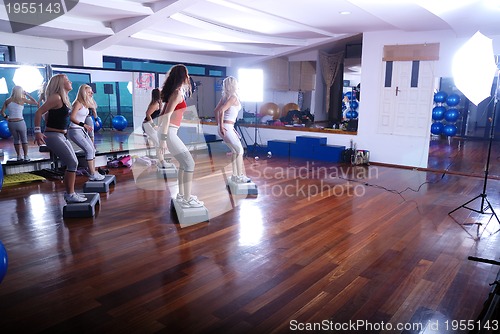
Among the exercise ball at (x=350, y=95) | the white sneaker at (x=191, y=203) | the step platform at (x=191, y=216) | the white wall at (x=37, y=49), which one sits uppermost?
the white wall at (x=37, y=49)

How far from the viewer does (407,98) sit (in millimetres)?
7645

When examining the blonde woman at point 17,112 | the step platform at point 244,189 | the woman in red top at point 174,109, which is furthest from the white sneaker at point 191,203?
the blonde woman at point 17,112

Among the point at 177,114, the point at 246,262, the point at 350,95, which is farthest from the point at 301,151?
the point at 246,262

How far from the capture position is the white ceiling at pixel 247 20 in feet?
18.0

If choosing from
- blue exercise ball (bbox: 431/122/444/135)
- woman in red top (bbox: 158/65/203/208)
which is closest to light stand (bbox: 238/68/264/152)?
blue exercise ball (bbox: 431/122/444/135)

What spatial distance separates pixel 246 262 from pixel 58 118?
2564 millimetres

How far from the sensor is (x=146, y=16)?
612 cm

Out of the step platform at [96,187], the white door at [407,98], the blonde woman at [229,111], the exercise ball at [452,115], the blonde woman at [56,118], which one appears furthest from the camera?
the exercise ball at [452,115]

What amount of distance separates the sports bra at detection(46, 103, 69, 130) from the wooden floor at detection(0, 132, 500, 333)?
3.27 feet

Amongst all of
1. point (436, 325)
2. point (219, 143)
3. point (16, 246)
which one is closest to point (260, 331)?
point (436, 325)

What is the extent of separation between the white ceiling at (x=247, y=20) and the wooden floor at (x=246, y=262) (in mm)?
2586

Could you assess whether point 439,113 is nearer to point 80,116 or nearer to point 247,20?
point 247,20

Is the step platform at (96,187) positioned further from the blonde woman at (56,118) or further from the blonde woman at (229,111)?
the blonde woman at (229,111)

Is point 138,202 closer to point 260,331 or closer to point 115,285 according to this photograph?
point 115,285
